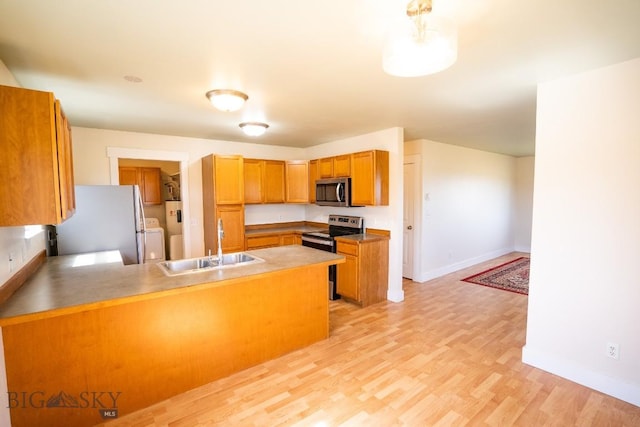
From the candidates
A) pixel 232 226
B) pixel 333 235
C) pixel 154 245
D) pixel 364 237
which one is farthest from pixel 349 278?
pixel 154 245

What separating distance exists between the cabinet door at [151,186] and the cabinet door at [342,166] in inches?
158

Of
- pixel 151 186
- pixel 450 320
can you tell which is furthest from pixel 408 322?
pixel 151 186

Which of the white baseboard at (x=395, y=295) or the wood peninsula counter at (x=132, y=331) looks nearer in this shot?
the wood peninsula counter at (x=132, y=331)

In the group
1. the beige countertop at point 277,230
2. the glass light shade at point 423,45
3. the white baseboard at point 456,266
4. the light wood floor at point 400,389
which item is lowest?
the light wood floor at point 400,389

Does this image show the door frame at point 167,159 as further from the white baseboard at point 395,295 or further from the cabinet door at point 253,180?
the white baseboard at point 395,295

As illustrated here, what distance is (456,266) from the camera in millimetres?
5586

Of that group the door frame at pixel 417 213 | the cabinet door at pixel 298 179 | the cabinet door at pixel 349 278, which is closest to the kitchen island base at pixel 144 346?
the cabinet door at pixel 349 278

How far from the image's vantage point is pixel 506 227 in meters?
6.98

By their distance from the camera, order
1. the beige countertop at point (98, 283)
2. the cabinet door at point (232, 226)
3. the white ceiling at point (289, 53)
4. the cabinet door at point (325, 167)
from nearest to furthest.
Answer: the white ceiling at point (289, 53) < the beige countertop at point (98, 283) < the cabinet door at point (232, 226) < the cabinet door at point (325, 167)

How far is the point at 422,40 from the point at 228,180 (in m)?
3.49

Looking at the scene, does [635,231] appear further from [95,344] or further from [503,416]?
[95,344]

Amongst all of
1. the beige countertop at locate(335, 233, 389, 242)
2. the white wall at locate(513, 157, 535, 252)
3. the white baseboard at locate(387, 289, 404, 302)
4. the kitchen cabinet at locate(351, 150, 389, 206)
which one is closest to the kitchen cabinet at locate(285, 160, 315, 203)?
the kitchen cabinet at locate(351, 150, 389, 206)

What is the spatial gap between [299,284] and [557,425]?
6.74ft

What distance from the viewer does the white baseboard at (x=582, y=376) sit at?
2.09 metres
